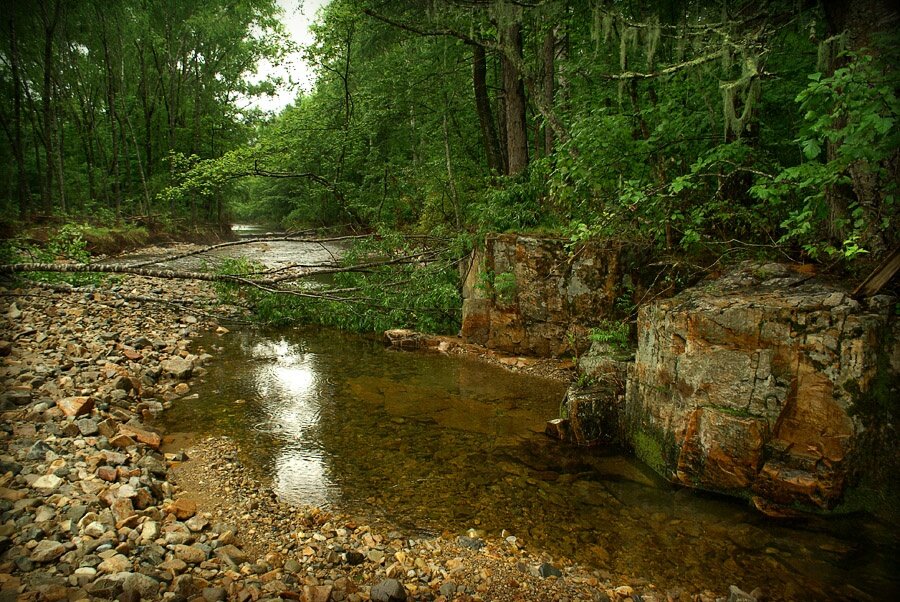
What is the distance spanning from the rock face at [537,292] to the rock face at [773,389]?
3.27m

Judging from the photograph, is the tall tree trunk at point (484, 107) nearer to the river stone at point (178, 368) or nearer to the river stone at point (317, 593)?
the river stone at point (178, 368)

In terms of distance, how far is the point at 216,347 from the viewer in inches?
411

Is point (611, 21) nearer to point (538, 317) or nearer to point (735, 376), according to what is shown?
point (538, 317)

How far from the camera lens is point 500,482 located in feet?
17.4

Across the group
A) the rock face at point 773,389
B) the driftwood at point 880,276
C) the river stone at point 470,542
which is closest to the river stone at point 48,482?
the river stone at point 470,542

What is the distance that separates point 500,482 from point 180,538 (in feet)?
10.6

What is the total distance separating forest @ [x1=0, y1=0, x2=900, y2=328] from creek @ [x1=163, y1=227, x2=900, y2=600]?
9.16 feet

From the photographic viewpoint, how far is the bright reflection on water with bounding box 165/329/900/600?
13.1ft

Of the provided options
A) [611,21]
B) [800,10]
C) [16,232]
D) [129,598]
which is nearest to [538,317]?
[611,21]

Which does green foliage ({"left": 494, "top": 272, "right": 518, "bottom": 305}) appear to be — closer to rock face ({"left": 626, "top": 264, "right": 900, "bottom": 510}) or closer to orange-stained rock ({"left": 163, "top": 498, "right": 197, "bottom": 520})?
rock face ({"left": 626, "top": 264, "right": 900, "bottom": 510})

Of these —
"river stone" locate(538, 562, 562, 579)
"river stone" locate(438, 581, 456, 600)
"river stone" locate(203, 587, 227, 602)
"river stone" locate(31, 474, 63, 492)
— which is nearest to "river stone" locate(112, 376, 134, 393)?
"river stone" locate(31, 474, 63, 492)

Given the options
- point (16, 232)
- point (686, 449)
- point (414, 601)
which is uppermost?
point (16, 232)

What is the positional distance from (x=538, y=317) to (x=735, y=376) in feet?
16.4

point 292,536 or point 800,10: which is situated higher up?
point 800,10
